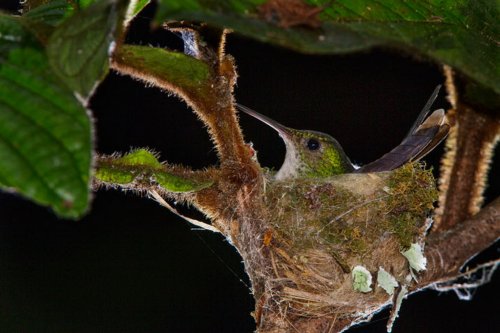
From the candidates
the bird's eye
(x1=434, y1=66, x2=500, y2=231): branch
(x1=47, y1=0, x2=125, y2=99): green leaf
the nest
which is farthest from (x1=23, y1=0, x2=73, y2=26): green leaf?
the bird's eye

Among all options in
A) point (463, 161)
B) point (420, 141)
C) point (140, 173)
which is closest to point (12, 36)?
point (140, 173)

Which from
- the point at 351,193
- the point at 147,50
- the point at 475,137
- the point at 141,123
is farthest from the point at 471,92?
the point at 141,123

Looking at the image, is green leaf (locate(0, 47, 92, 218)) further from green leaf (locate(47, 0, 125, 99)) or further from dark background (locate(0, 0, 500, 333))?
dark background (locate(0, 0, 500, 333))

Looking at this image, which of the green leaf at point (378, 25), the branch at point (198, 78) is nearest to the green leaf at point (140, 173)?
the branch at point (198, 78)

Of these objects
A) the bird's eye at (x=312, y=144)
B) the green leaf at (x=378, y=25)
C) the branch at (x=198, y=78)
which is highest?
the green leaf at (x=378, y=25)

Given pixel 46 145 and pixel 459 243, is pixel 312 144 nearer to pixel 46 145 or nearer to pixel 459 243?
pixel 459 243

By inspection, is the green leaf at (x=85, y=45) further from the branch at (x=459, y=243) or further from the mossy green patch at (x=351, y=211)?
the branch at (x=459, y=243)
